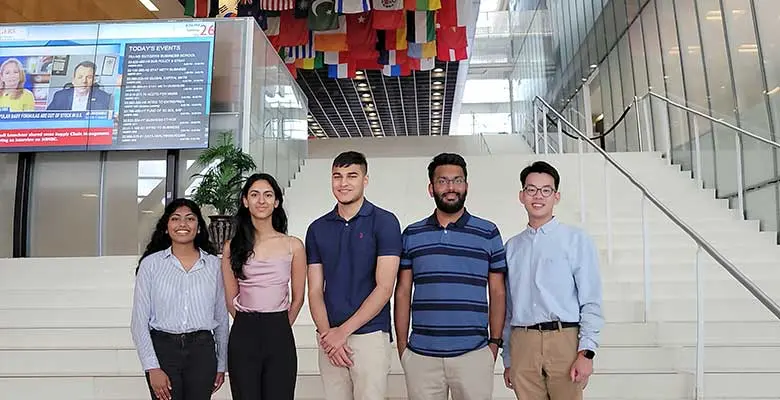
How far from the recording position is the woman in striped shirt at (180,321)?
2.61 meters

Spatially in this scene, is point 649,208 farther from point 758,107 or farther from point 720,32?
point 720,32

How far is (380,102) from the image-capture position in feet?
72.9

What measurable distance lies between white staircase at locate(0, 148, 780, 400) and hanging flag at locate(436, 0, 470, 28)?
660cm

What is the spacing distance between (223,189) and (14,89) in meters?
3.31

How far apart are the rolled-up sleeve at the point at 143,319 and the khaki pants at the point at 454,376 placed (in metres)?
1.01

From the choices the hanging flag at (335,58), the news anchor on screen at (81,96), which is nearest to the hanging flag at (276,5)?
the hanging flag at (335,58)

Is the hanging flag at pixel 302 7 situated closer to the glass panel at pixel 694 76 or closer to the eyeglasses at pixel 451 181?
the glass panel at pixel 694 76

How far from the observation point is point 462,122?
2555 centimetres

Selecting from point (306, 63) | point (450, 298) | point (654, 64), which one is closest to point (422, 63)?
point (306, 63)

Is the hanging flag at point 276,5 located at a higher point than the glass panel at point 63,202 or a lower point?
higher

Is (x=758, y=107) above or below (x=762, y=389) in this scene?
above

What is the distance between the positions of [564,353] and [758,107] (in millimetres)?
5984

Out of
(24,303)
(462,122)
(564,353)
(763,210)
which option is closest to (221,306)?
(564,353)

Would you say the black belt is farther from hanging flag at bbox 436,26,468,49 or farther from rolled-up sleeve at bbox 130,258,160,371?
hanging flag at bbox 436,26,468,49
